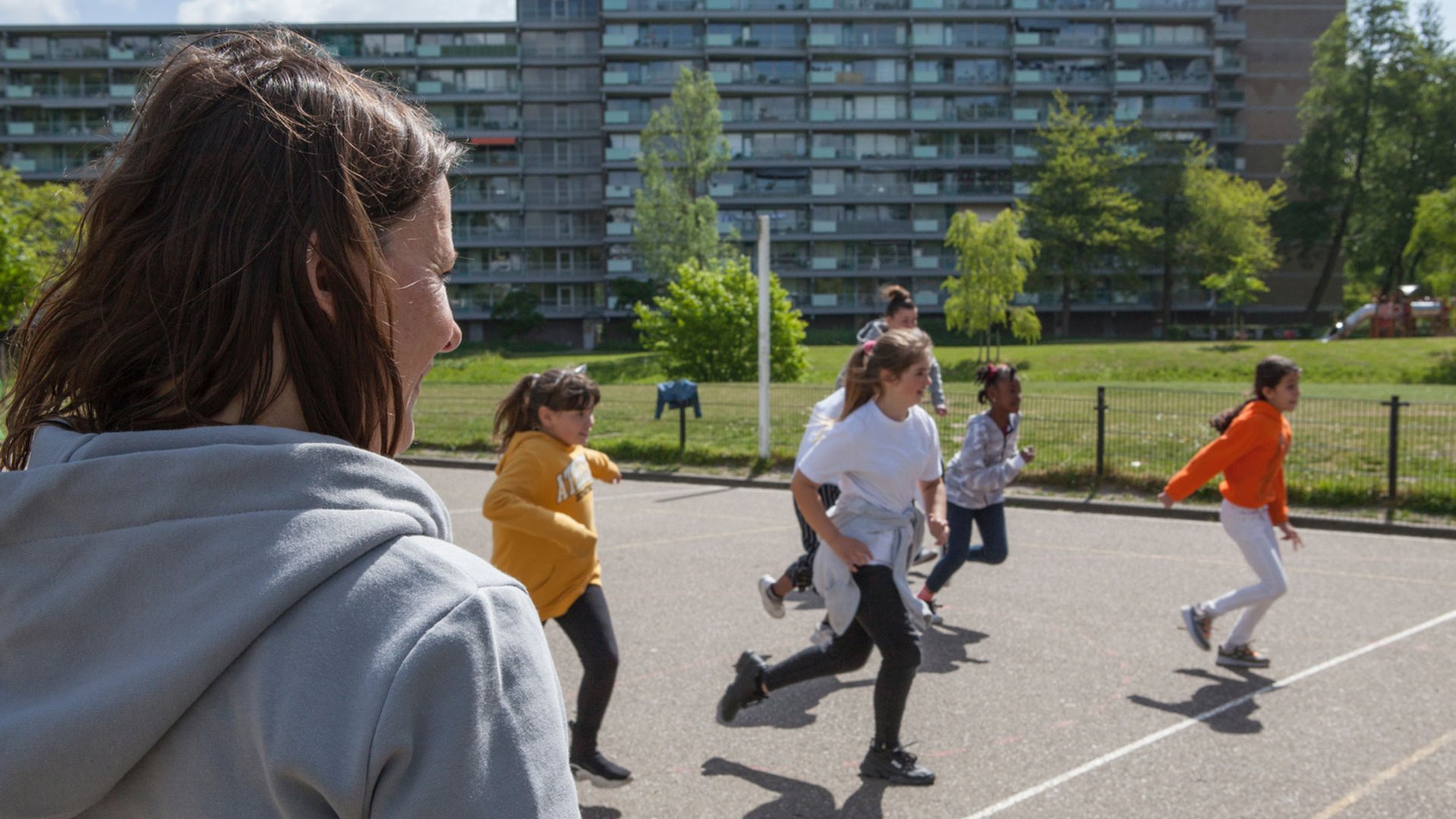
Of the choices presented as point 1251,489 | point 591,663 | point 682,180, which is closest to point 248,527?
point 591,663

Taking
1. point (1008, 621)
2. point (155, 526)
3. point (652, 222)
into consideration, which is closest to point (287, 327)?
point (155, 526)

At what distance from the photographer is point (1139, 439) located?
48.5ft

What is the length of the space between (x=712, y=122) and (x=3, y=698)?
69.9 metres

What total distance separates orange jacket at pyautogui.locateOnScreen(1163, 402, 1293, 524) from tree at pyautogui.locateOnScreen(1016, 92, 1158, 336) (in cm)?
6374

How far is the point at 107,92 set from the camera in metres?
81.5

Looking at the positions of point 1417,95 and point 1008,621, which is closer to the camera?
point 1008,621

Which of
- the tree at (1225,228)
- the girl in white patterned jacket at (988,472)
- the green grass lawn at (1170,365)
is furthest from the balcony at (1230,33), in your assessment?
the girl in white patterned jacket at (988,472)

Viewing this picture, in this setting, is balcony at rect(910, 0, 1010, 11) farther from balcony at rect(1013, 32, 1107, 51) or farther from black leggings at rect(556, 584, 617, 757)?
black leggings at rect(556, 584, 617, 757)

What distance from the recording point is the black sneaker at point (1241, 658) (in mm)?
6676

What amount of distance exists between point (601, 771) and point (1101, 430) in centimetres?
1102

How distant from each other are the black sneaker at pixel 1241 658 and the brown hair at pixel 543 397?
13.3 feet

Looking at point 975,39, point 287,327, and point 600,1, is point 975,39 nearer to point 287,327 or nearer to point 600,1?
point 600,1

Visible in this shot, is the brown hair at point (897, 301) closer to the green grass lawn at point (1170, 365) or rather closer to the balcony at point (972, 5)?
the green grass lawn at point (1170, 365)

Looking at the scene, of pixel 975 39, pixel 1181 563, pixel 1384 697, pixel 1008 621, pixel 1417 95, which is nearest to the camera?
pixel 1384 697
